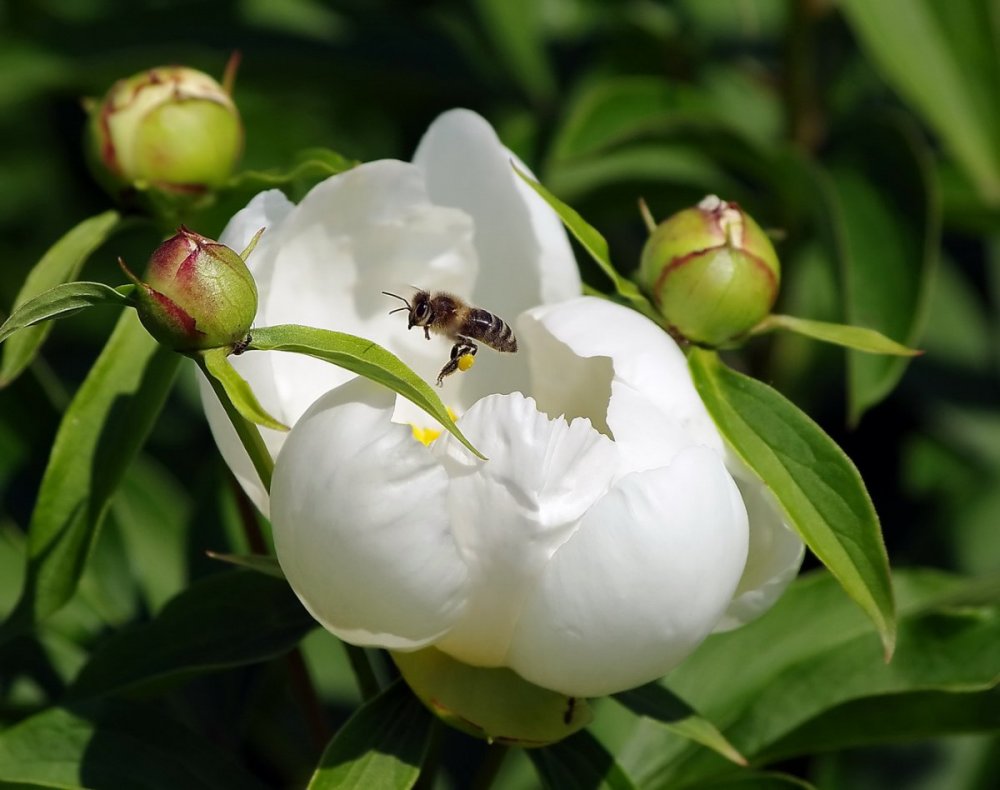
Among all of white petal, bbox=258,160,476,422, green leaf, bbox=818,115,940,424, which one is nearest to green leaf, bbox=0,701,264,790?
white petal, bbox=258,160,476,422

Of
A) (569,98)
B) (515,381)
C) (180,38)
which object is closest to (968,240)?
(569,98)

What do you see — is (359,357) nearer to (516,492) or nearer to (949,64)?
(516,492)

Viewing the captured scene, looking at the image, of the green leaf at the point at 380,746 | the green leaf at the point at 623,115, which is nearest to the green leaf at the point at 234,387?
the green leaf at the point at 380,746

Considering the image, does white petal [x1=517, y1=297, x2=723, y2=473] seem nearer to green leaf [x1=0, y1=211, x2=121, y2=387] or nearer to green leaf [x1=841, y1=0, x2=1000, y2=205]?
green leaf [x1=0, y1=211, x2=121, y2=387]

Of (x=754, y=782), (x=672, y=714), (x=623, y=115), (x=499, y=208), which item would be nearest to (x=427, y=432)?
(x=499, y=208)

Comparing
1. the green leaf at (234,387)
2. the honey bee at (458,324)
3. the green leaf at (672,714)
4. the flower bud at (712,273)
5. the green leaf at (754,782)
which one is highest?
the green leaf at (234,387)

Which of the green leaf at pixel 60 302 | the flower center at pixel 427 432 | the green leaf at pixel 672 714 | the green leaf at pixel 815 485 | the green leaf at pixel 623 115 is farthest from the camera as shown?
the green leaf at pixel 623 115

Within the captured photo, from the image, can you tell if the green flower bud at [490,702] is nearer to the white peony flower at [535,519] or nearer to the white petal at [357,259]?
the white peony flower at [535,519]
